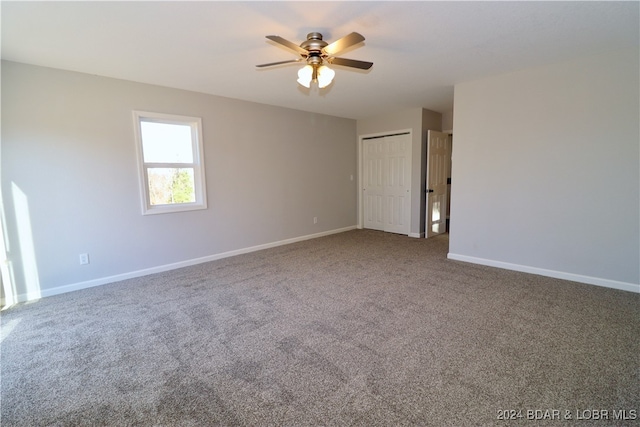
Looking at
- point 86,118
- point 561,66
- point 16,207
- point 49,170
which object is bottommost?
point 16,207

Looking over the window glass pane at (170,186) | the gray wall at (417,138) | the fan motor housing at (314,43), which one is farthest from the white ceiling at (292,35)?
the gray wall at (417,138)

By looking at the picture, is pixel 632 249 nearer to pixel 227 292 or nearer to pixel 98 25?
pixel 227 292

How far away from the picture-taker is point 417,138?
558 centimetres

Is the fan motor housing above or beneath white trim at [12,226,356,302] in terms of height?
above

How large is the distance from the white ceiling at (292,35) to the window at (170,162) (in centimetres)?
58

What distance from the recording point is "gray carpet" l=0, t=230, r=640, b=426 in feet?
5.41

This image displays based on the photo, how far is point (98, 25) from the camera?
2.35 metres

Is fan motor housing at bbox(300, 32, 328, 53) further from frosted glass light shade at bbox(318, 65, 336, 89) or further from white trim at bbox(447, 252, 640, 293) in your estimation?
white trim at bbox(447, 252, 640, 293)

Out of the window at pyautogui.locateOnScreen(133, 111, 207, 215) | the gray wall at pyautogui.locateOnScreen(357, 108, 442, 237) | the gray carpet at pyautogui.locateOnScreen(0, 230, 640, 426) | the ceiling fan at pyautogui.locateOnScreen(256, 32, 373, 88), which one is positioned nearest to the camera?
the gray carpet at pyautogui.locateOnScreen(0, 230, 640, 426)

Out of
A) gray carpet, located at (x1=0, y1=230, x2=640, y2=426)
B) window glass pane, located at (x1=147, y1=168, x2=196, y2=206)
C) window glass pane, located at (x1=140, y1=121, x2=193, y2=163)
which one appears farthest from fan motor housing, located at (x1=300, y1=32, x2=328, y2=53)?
window glass pane, located at (x1=147, y1=168, x2=196, y2=206)

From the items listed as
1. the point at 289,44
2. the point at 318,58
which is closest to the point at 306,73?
the point at 318,58

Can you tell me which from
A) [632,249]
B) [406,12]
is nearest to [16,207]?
[406,12]

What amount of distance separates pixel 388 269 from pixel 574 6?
10.0 ft

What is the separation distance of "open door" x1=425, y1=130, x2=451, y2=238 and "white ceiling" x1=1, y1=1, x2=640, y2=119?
193 cm
